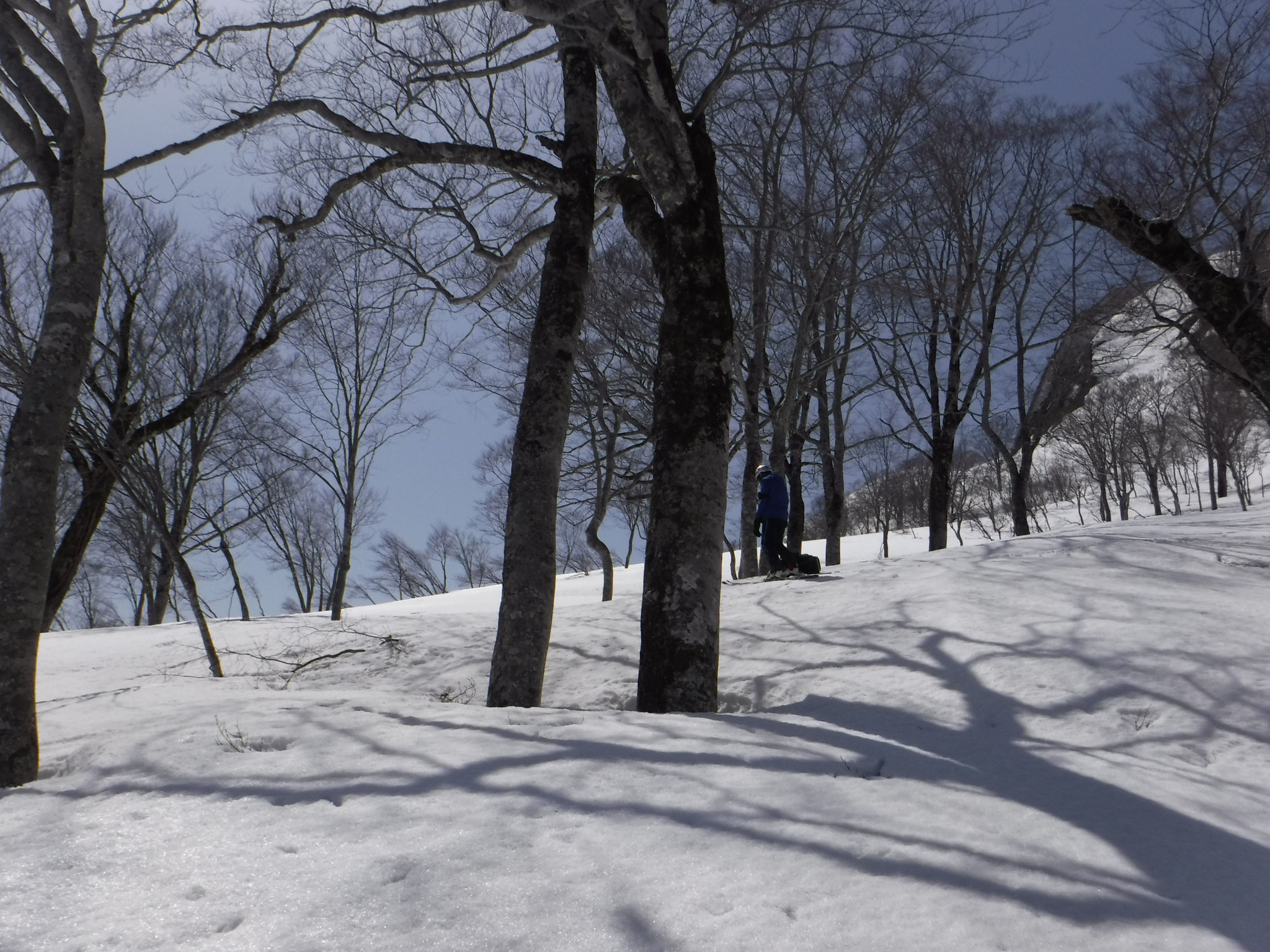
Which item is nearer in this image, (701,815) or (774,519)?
(701,815)

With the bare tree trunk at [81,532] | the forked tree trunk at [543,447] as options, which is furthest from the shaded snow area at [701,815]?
the bare tree trunk at [81,532]

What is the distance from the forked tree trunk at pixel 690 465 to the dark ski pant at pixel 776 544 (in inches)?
210

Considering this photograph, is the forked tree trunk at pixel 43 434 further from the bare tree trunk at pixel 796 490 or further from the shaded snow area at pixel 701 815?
the bare tree trunk at pixel 796 490

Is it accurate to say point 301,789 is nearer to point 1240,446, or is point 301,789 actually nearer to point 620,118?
point 620,118

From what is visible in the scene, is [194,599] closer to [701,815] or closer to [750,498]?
[701,815]

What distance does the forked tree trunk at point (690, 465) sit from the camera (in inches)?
150

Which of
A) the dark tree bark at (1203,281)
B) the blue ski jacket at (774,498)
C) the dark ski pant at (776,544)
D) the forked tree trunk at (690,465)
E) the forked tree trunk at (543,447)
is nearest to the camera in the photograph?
the forked tree trunk at (690,465)

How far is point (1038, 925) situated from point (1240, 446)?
43.6 metres

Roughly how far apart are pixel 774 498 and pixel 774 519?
0.30 metres

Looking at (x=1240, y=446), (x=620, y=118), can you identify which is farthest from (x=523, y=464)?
(x=1240, y=446)

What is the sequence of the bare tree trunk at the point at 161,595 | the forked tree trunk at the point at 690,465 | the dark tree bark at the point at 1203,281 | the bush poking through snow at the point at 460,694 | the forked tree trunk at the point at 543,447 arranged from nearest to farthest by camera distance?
the forked tree trunk at the point at 690,465 < the forked tree trunk at the point at 543,447 < the bush poking through snow at the point at 460,694 < the dark tree bark at the point at 1203,281 < the bare tree trunk at the point at 161,595

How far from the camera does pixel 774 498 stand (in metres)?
9.13

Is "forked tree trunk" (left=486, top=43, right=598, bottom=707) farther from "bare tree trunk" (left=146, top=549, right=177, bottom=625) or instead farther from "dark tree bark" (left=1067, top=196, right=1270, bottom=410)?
"bare tree trunk" (left=146, top=549, right=177, bottom=625)

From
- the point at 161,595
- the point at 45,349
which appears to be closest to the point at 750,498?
the point at 45,349
